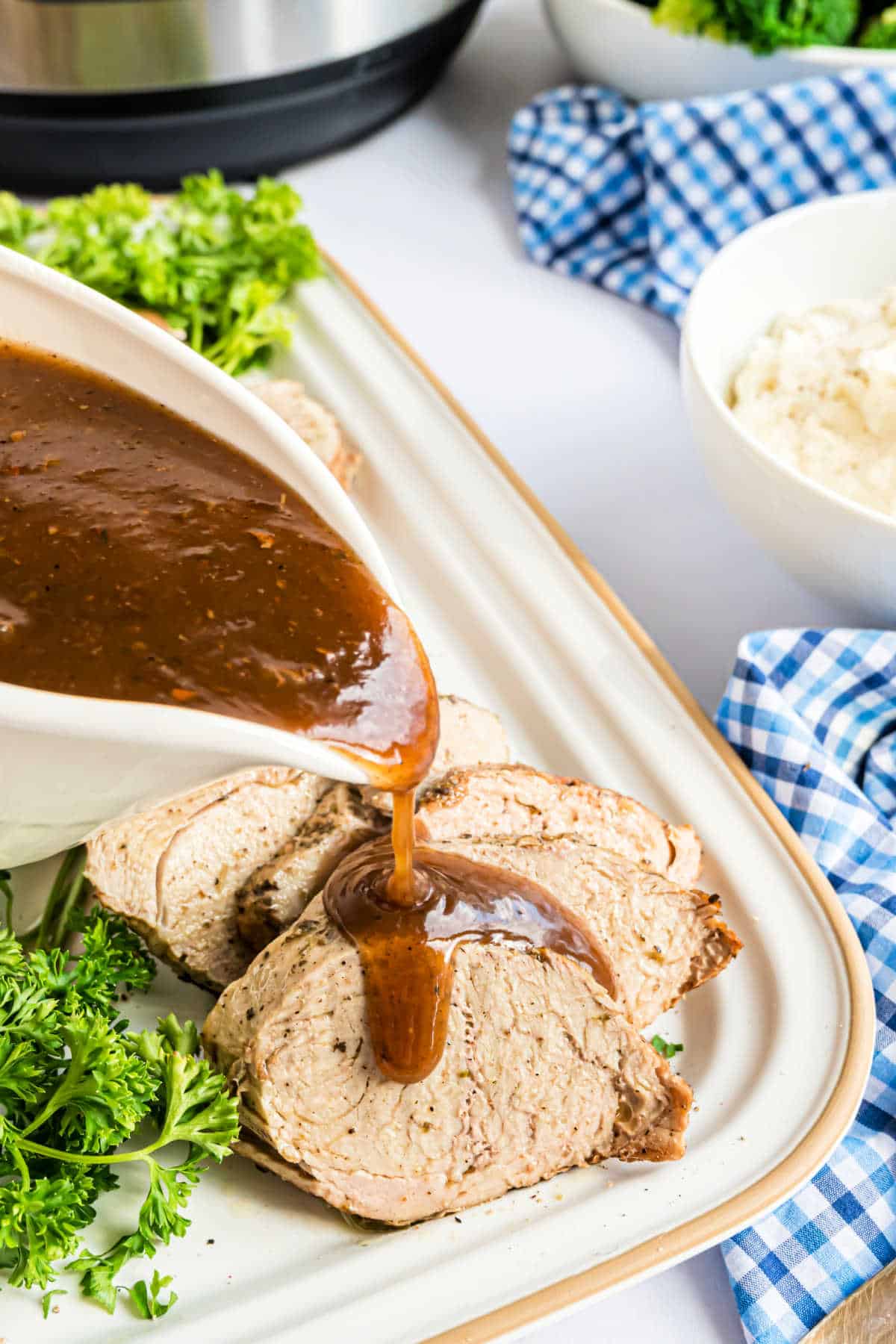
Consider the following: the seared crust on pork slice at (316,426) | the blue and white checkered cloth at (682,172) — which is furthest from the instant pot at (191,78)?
the seared crust on pork slice at (316,426)

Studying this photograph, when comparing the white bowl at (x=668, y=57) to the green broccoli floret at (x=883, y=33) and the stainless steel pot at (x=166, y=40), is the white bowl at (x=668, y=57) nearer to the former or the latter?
the green broccoli floret at (x=883, y=33)

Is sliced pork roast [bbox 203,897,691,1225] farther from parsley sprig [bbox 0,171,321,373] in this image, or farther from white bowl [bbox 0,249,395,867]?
parsley sprig [bbox 0,171,321,373]

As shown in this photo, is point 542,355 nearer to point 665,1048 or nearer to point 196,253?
point 196,253

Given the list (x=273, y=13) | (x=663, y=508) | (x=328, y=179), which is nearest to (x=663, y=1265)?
(x=663, y=508)

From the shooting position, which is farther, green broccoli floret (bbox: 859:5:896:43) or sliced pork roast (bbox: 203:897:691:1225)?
green broccoli floret (bbox: 859:5:896:43)

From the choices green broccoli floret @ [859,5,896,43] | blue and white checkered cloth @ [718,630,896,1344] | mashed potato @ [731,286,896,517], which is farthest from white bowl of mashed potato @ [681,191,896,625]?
green broccoli floret @ [859,5,896,43]

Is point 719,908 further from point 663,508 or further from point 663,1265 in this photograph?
point 663,508
